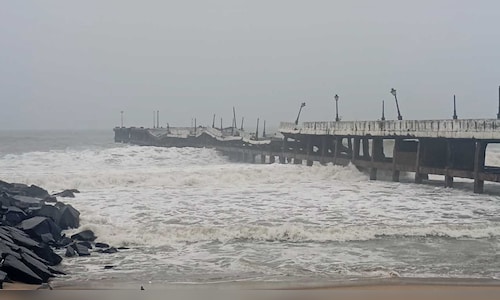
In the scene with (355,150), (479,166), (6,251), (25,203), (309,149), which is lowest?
(25,203)

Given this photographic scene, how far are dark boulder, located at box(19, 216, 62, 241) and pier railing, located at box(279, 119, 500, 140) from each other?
1712cm

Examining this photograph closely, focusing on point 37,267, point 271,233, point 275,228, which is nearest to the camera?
point 37,267

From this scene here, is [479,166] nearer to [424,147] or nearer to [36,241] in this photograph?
[424,147]

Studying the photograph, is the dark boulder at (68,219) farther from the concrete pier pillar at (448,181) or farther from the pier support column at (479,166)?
the concrete pier pillar at (448,181)

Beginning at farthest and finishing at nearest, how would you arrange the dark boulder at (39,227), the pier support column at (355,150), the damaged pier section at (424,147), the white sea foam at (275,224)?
the pier support column at (355,150) → the damaged pier section at (424,147) → the dark boulder at (39,227) → the white sea foam at (275,224)

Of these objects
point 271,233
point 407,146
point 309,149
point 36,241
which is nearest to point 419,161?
point 407,146

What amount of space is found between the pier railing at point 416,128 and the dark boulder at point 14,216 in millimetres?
17671

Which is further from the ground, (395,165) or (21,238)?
(395,165)

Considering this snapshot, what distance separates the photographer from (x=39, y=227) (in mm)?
12055

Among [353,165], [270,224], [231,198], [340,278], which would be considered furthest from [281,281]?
[353,165]

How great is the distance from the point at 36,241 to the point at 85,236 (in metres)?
1.58

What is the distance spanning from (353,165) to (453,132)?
26.0 feet

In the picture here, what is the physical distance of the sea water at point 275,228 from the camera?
9.85 meters

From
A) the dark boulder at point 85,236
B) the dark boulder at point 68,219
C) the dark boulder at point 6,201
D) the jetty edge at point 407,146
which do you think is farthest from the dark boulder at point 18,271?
the jetty edge at point 407,146
